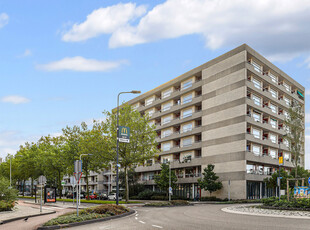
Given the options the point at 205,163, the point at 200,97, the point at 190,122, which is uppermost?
the point at 200,97

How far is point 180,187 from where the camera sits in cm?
6794

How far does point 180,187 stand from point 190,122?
1306 cm

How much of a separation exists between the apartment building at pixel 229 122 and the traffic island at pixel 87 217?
118 feet

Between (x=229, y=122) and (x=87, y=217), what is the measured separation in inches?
1675

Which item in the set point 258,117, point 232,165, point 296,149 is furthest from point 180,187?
point 296,149

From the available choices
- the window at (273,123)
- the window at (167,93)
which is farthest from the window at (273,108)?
the window at (167,93)

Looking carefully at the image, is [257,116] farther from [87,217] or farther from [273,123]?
[87,217]

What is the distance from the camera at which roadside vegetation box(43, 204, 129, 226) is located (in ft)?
53.0

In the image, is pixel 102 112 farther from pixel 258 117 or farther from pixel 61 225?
pixel 61 225

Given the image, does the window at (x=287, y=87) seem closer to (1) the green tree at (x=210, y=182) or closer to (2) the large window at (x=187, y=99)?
(2) the large window at (x=187, y=99)

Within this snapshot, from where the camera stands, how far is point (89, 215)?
60.1ft

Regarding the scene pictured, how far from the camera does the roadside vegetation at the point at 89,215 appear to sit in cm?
1614

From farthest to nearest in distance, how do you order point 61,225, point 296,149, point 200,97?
point 200,97 < point 296,149 < point 61,225

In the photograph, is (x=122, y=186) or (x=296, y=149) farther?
(x=122, y=186)
